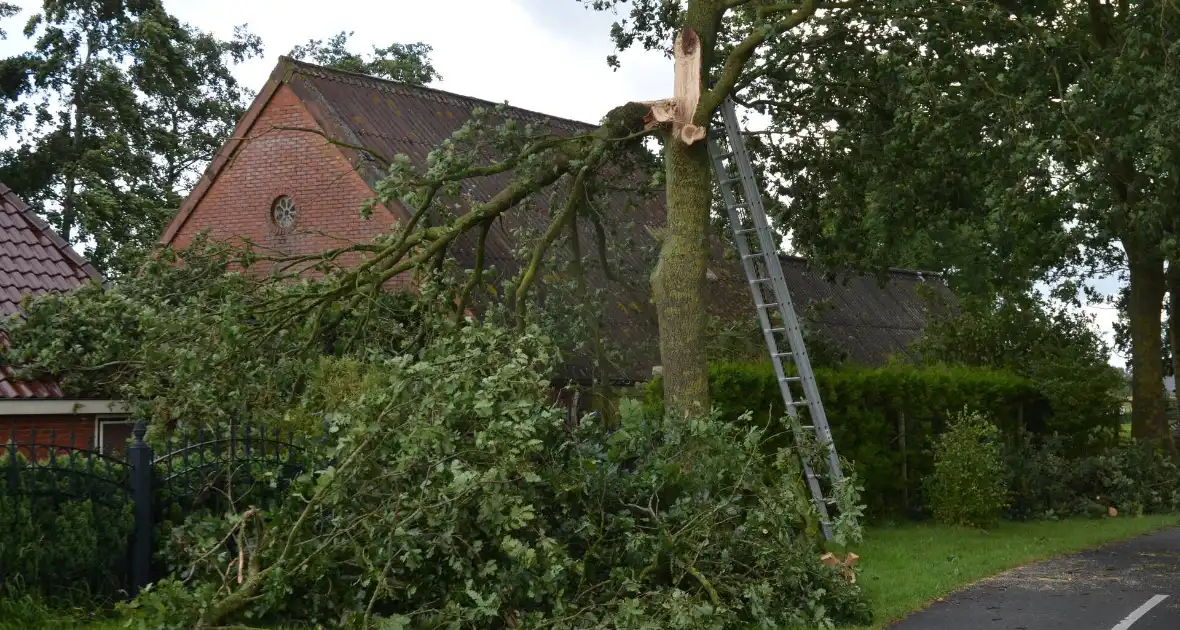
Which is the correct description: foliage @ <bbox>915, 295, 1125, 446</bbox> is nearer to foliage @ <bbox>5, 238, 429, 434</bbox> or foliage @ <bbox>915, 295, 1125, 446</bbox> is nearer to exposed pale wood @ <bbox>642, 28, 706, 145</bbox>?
exposed pale wood @ <bbox>642, 28, 706, 145</bbox>

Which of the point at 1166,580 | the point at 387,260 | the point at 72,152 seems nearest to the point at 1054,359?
the point at 1166,580

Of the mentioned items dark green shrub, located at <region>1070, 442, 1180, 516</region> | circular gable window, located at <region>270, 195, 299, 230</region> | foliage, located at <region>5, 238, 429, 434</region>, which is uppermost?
circular gable window, located at <region>270, 195, 299, 230</region>

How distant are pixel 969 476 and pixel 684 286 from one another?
5.33m

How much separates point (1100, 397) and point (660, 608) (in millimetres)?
14203

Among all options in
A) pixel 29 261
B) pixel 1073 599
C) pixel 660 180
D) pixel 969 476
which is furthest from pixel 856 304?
pixel 1073 599

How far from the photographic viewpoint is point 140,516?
423 inches

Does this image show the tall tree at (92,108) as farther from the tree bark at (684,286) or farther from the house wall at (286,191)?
the tree bark at (684,286)

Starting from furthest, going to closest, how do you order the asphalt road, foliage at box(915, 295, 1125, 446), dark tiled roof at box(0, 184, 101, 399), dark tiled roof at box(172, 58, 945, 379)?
dark tiled roof at box(172, 58, 945, 379) → foliage at box(915, 295, 1125, 446) → dark tiled roof at box(0, 184, 101, 399) → the asphalt road

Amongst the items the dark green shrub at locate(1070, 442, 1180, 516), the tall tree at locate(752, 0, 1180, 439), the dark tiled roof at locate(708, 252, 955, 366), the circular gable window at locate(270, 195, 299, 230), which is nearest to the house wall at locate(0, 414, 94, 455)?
the circular gable window at locate(270, 195, 299, 230)

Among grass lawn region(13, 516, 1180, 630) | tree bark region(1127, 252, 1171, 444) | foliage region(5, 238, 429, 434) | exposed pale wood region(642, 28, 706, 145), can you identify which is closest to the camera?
grass lawn region(13, 516, 1180, 630)

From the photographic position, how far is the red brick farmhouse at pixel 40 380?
15.0m

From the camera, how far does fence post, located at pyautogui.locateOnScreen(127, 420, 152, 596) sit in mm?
10727

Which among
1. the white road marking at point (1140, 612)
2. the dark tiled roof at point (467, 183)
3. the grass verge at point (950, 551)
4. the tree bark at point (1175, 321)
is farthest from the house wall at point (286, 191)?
the tree bark at point (1175, 321)

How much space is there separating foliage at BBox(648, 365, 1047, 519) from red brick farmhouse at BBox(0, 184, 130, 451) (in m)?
6.60
